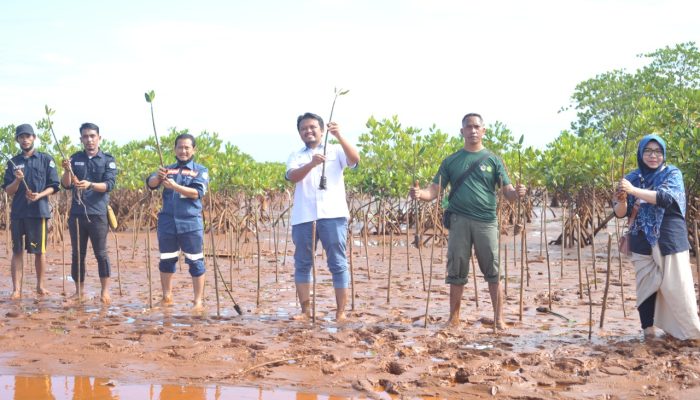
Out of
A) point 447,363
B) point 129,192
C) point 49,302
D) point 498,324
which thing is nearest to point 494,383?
point 447,363

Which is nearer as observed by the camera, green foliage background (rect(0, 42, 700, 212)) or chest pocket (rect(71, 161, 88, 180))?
chest pocket (rect(71, 161, 88, 180))

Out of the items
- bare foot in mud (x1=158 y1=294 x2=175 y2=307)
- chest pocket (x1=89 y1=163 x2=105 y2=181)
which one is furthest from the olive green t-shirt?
chest pocket (x1=89 y1=163 x2=105 y2=181)

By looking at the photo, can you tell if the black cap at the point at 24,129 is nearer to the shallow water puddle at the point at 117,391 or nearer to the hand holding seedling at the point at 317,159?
the hand holding seedling at the point at 317,159

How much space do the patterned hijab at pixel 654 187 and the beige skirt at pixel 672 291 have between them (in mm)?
124

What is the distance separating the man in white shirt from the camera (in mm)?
5164

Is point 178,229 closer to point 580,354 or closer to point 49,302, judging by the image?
point 49,302

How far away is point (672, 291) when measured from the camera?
4488 mm

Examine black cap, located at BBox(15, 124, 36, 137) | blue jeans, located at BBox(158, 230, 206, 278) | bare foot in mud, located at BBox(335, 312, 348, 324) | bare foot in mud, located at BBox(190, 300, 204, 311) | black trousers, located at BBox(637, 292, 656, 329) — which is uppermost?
black cap, located at BBox(15, 124, 36, 137)

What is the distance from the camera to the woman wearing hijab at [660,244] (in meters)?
4.46

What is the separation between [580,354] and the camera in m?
4.36

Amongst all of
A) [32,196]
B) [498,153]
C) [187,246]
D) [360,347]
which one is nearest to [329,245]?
[360,347]

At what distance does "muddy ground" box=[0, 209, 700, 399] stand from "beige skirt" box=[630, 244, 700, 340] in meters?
0.13

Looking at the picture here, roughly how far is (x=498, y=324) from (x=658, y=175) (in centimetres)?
136

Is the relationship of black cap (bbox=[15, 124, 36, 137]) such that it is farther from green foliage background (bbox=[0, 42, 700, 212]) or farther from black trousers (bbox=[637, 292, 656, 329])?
black trousers (bbox=[637, 292, 656, 329])
